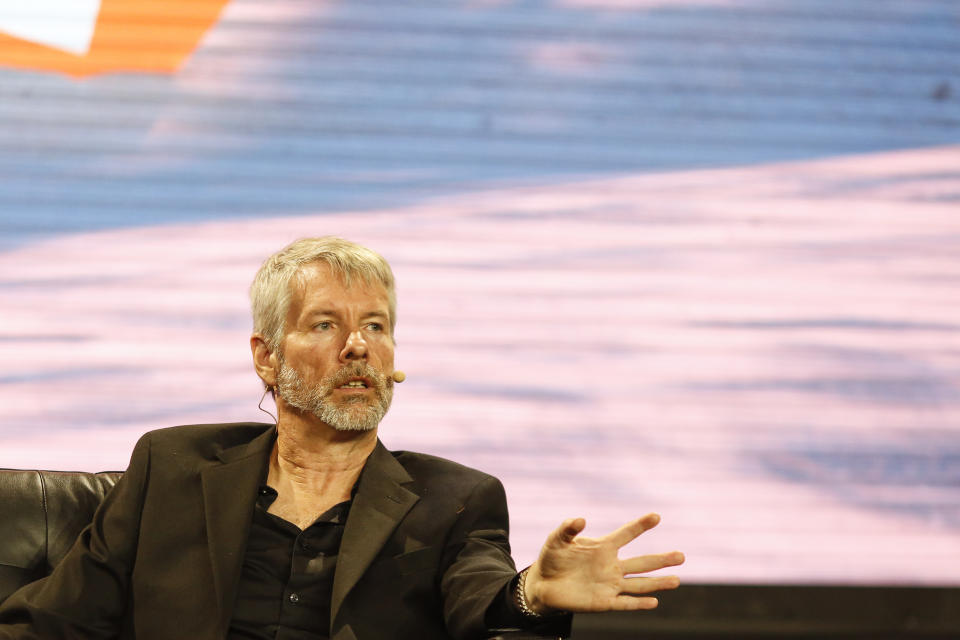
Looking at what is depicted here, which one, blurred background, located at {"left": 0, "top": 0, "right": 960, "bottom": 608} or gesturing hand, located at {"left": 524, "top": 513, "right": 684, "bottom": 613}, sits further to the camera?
blurred background, located at {"left": 0, "top": 0, "right": 960, "bottom": 608}

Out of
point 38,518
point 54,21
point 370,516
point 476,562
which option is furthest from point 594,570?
point 54,21

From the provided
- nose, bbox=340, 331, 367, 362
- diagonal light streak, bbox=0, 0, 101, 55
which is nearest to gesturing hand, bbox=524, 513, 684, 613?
nose, bbox=340, 331, 367, 362

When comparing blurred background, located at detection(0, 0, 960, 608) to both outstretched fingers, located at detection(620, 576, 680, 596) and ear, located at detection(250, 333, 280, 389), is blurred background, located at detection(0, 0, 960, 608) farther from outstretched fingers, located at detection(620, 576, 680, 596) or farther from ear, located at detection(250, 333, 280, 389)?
outstretched fingers, located at detection(620, 576, 680, 596)

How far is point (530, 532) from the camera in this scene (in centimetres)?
349

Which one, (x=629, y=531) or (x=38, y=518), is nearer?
(x=629, y=531)

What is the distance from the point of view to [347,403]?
2.33 metres

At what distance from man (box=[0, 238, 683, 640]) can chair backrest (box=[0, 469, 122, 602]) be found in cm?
14

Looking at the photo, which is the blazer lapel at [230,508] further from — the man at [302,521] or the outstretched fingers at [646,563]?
the outstretched fingers at [646,563]

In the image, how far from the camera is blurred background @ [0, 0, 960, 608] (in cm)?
349

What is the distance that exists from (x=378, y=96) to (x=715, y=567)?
194cm

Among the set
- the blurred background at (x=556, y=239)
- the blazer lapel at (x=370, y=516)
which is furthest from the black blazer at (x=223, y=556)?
the blurred background at (x=556, y=239)

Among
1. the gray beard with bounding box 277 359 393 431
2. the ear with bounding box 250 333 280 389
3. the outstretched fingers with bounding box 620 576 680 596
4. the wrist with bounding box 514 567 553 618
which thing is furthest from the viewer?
the ear with bounding box 250 333 280 389

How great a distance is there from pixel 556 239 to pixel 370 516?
1.55 m

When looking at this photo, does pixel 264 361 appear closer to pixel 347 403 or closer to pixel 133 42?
pixel 347 403
